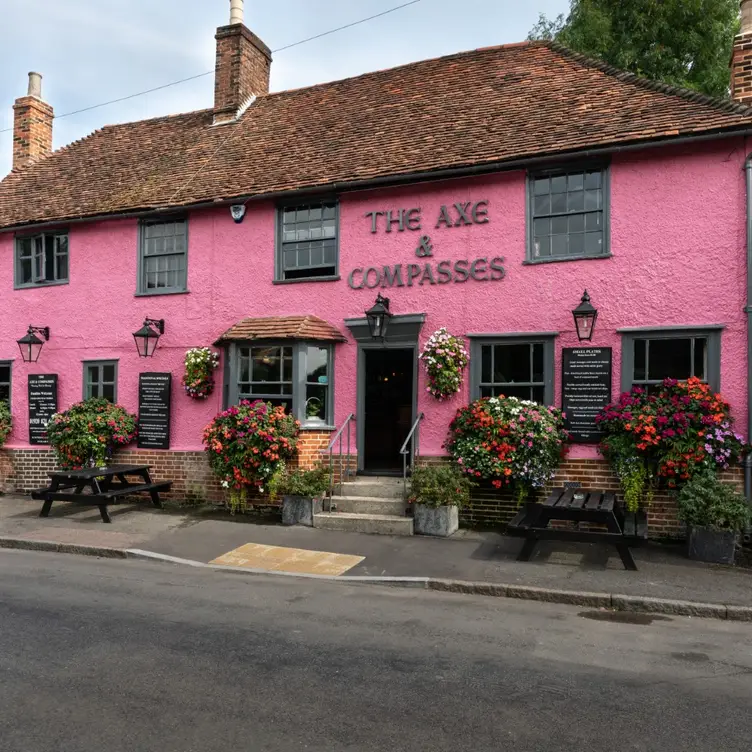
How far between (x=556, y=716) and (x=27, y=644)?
153 inches

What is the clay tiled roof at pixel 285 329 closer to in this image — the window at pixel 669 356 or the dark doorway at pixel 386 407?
the dark doorway at pixel 386 407

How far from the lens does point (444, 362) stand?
10469mm

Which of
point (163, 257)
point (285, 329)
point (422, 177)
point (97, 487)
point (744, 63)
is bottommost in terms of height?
point (97, 487)

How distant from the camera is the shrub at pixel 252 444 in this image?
34.8 feet

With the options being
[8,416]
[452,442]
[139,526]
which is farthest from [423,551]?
[8,416]

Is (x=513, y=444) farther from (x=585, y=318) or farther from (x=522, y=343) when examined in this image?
(x=585, y=318)

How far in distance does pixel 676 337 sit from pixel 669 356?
0.94 feet

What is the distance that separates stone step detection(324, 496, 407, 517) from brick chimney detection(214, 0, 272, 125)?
942 cm

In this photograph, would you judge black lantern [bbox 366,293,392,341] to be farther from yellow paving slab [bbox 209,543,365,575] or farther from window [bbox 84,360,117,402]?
window [bbox 84,360,117,402]

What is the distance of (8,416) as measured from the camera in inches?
551

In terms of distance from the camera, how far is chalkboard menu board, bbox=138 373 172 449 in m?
12.5

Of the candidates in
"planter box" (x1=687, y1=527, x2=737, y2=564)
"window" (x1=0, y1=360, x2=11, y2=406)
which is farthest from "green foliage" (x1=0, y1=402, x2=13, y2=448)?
"planter box" (x1=687, y1=527, x2=737, y2=564)

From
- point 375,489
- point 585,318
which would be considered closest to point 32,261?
point 375,489

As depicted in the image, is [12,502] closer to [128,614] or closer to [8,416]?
[8,416]
